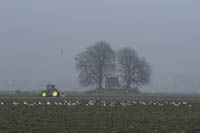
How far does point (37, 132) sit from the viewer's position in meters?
14.9

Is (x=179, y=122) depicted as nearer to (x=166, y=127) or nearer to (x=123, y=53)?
(x=166, y=127)

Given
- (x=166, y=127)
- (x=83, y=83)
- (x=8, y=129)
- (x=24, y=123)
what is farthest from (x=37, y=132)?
(x=83, y=83)

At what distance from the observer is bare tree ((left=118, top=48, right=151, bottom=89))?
3900 inches

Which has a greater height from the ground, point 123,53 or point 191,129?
point 123,53

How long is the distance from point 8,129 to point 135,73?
85.3m

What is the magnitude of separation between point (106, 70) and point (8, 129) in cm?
8104

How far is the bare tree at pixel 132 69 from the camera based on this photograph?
325 ft

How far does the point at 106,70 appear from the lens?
96.4 m

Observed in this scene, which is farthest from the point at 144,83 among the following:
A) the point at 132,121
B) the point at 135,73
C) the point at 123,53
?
the point at 132,121

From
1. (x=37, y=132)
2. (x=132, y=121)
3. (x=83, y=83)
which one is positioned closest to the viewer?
(x=37, y=132)

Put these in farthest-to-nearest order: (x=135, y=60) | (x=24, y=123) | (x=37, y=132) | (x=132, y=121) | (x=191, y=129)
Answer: (x=135, y=60) < (x=132, y=121) < (x=24, y=123) < (x=191, y=129) < (x=37, y=132)

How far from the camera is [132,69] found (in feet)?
327

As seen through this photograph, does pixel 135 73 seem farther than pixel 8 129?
Yes

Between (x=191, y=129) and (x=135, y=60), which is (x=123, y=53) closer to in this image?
(x=135, y=60)
